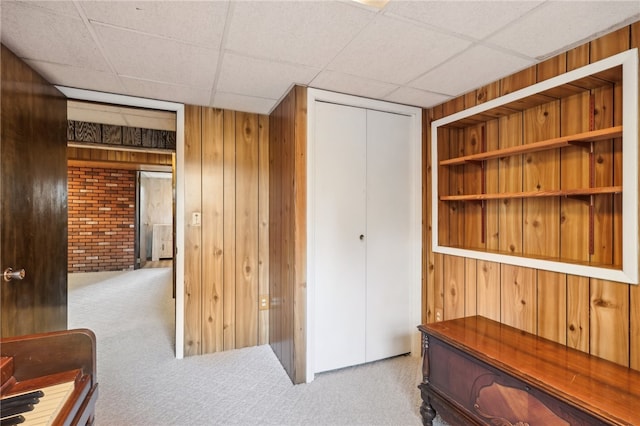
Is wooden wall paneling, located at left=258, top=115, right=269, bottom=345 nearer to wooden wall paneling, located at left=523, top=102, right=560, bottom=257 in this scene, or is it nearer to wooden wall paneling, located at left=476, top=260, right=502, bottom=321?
wooden wall paneling, located at left=476, top=260, right=502, bottom=321

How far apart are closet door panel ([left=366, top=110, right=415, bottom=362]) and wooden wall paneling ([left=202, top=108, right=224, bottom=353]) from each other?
1.35 metres

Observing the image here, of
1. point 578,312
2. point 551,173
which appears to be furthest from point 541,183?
point 578,312

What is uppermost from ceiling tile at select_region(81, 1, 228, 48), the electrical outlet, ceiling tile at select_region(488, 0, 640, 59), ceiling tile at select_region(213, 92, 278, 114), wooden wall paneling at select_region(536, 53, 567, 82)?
ceiling tile at select_region(213, 92, 278, 114)

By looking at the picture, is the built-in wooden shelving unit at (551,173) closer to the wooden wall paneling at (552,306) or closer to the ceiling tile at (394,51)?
the wooden wall paneling at (552,306)

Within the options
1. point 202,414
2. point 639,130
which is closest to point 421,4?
point 639,130

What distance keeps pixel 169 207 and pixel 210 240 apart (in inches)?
245

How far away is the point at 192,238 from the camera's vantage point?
2.76 m

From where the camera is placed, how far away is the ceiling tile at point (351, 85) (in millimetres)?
2135

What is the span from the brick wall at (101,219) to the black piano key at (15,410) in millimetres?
6655

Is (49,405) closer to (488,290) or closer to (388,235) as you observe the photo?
(388,235)

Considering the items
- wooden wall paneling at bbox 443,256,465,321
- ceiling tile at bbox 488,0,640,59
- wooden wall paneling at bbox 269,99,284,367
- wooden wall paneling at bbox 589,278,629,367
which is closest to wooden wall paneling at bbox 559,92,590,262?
wooden wall paneling at bbox 589,278,629,367

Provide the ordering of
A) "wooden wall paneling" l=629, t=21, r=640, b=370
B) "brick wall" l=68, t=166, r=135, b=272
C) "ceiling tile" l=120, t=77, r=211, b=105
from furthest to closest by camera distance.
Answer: "brick wall" l=68, t=166, r=135, b=272, "ceiling tile" l=120, t=77, r=211, b=105, "wooden wall paneling" l=629, t=21, r=640, b=370

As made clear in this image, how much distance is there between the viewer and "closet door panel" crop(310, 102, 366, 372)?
7.91 ft

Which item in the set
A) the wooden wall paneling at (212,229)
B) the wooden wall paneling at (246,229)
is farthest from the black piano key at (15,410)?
the wooden wall paneling at (246,229)
